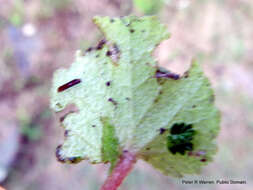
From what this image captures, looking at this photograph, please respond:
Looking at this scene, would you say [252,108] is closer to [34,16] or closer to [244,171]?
[244,171]

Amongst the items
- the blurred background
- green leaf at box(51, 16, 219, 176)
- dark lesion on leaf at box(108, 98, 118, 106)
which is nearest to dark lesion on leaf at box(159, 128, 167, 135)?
green leaf at box(51, 16, 219, 176)

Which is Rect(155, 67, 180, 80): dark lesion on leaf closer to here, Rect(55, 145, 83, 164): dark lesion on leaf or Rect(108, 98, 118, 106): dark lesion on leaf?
Rect(108, 98, 118, 106): dark lesion on leaf

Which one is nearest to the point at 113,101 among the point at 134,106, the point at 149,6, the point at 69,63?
the point at 134,106

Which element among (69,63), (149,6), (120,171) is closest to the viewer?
(120,171)

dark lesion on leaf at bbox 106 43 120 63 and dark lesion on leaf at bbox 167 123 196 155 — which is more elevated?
dark lesion on leaf at bbox 106 43 120 63

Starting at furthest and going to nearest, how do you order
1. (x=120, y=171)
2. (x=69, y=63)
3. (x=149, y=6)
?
(x=69, y=63) → (x=149, y=6) → (x=120, y=171)

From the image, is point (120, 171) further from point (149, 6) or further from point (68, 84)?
point (149, 6)
